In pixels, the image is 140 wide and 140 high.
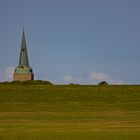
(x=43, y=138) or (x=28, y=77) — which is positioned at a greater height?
(x=28, y=77)

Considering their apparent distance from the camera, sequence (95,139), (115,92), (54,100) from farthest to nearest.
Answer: (115,92)
(54,100)
(95,139)

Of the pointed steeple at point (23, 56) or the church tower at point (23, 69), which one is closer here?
the church tower at point (23, 69)

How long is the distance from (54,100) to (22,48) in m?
107

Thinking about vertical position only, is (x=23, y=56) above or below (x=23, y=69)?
above

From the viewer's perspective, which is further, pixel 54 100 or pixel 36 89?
pixel 36 89

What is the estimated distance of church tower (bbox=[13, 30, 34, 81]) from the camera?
184750 millimetres

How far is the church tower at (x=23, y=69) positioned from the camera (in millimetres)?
184750

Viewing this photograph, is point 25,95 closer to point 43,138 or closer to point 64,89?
point 64,89

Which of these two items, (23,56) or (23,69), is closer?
(23,69)

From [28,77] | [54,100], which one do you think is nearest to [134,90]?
[54,100]

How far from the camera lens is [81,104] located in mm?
81688

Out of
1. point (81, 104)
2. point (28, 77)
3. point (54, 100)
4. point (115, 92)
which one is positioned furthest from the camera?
point (28, 77)

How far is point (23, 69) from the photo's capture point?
18788 cm

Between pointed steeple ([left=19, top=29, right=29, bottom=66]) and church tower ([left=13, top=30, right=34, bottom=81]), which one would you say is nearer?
church tower ([left=13, top=30, right=34, bottom=81])
